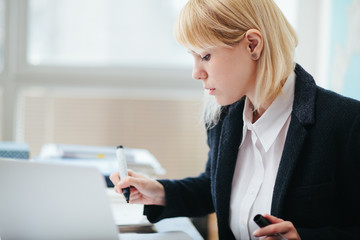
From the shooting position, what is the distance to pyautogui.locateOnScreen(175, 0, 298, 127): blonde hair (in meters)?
1.02

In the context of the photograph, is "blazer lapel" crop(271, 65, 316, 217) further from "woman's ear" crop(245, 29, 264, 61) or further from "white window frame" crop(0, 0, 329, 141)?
"white window frame" crop(0, 0, 329, 141)

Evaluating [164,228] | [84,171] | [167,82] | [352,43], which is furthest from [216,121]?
[167,82]

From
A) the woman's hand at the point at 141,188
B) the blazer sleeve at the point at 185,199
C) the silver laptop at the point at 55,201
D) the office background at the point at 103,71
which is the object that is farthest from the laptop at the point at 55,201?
the office background at the point at 103,71

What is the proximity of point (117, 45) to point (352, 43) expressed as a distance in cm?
123

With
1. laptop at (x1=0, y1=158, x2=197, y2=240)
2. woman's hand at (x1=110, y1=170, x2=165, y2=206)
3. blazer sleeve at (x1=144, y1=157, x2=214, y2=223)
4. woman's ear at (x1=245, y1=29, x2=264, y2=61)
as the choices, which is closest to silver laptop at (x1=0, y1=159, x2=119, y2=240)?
laptop at (x1=0, y1=158, x2=197, y2=240)

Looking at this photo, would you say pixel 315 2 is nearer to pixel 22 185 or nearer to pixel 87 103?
pixel 87 103

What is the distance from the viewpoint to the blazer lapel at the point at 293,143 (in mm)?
1008

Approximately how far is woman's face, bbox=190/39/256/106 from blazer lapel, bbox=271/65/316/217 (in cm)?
14

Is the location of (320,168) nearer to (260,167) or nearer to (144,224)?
(260,167)

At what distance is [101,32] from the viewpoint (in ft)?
7.73

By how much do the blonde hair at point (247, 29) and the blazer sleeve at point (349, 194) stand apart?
226 mm

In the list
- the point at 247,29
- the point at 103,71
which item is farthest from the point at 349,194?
the point at 103,71

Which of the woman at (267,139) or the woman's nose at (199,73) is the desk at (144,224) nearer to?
the woman at (267,139)

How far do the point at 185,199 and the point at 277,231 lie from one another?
41cm
